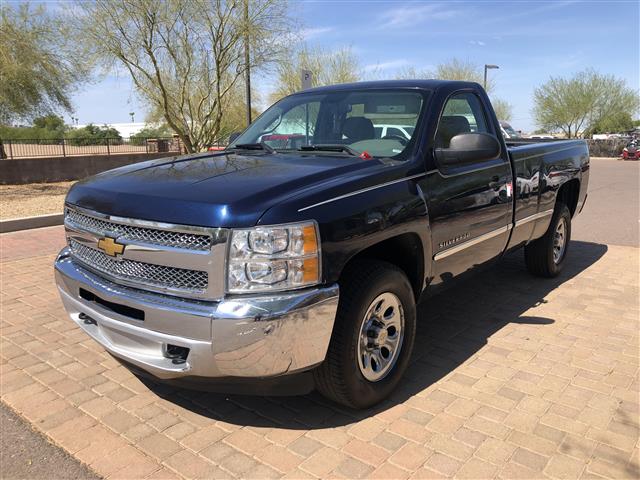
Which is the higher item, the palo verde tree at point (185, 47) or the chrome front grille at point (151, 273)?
the palo verde tree at point (185, 47)

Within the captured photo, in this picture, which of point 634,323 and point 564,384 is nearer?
point 564,384

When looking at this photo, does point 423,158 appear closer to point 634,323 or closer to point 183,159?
point 183,159

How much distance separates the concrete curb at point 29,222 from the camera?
29.2 feet

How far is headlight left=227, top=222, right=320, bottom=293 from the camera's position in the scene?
2535 mm

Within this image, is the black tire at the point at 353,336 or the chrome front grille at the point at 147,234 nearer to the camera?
the chrome front grille at the point at 147,234

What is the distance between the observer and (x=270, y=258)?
2.54 metres

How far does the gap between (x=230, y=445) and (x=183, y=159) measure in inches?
80.4

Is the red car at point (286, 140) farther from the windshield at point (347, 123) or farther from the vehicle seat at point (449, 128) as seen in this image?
the vehicle seat at point (449, 128)

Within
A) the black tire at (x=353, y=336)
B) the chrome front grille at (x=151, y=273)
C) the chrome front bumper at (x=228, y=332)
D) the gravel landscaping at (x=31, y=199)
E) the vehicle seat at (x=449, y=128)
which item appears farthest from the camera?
the gravel landscaping at (x=31, y=199)

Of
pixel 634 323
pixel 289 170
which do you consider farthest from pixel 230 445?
pixel 634 323

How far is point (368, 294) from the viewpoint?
2.96 m

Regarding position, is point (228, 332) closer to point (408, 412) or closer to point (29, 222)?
point (408, 412)

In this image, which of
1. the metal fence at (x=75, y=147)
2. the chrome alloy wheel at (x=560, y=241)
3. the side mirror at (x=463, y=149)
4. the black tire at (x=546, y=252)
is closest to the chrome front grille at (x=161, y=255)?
the side mirror at (x=463, y=149)

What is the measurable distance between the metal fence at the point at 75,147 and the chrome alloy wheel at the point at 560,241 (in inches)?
644
